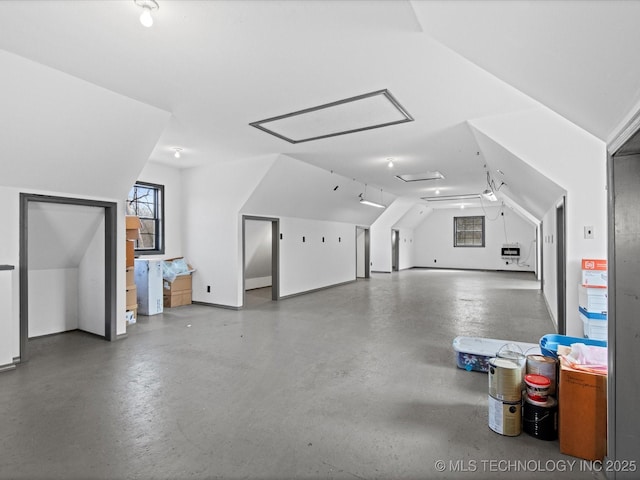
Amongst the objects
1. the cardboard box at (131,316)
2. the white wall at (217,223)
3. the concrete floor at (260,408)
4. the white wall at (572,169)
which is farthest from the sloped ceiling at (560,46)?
the cardboard box at (131,316)

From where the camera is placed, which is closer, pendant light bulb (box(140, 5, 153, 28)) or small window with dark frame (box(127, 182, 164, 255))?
pendant light bulb (box(140, 5, 153, 28))

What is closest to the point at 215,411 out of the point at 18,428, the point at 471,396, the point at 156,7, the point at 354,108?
the point at 18,428

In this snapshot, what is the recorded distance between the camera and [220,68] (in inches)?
111

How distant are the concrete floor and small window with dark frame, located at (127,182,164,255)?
195 centimetres

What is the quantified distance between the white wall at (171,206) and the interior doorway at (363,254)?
625 cm

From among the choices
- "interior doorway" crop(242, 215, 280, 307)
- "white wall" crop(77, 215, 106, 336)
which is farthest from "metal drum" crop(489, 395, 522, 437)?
"interior doorway" crop(242, 215, 280, 307)

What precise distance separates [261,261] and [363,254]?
4192mm

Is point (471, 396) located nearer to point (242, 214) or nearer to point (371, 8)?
point (371, 8)

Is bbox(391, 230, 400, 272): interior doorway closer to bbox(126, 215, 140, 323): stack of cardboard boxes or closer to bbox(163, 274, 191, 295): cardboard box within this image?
bbox(163, 274, 191, 295): cardboard box

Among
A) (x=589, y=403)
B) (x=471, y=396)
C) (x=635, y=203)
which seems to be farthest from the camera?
(x=471, y=396)

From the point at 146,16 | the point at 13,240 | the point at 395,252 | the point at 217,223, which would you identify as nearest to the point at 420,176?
the point at 217,223

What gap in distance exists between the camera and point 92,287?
4594 mm

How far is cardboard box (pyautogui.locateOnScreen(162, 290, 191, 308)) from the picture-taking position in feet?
20.9

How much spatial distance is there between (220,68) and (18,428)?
9.94 feet
